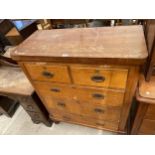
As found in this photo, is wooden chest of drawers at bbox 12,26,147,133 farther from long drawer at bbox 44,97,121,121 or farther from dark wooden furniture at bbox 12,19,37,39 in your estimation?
dark wooden furniture at bbox 12,19,37,39

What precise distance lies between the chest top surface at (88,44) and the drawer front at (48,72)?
82 mm

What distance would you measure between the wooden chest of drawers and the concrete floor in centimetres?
45

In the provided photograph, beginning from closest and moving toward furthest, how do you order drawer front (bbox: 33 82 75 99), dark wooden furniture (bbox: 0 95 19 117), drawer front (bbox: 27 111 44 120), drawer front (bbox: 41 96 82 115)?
drawer front (bbox: 33 82 75 99), drawer front (bbox: 41 96 82 115), drawer front (bbox: 27 111 44 120), dark wooden furniture (bbox: 0 95 19 117)

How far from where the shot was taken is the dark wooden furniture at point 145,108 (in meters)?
0.85

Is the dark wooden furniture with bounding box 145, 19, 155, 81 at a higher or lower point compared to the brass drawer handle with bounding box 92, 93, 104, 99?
higher

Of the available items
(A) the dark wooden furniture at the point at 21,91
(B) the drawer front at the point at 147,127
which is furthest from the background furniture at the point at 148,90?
(A) the dark wooden furniture at the point at 21,91

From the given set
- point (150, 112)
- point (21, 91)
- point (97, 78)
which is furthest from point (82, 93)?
point (21, 91)

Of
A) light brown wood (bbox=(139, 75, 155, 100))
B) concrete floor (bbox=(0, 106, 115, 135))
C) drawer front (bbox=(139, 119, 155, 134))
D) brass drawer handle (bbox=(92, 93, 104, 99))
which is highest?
light brown wood (bbox=(139, 75, 155, 100))

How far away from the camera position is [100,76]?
88 centimetres

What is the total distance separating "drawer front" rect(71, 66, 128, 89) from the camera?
831 millimetres

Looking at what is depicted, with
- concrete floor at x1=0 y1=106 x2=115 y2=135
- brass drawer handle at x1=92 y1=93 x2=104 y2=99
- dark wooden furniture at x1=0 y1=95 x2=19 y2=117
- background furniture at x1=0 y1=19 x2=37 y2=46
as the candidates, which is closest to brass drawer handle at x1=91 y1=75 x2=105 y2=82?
brass drawer handle at x1=92 y1=93 x2=104 y2=99

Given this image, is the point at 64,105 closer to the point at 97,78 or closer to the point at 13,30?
the point at 97,78
